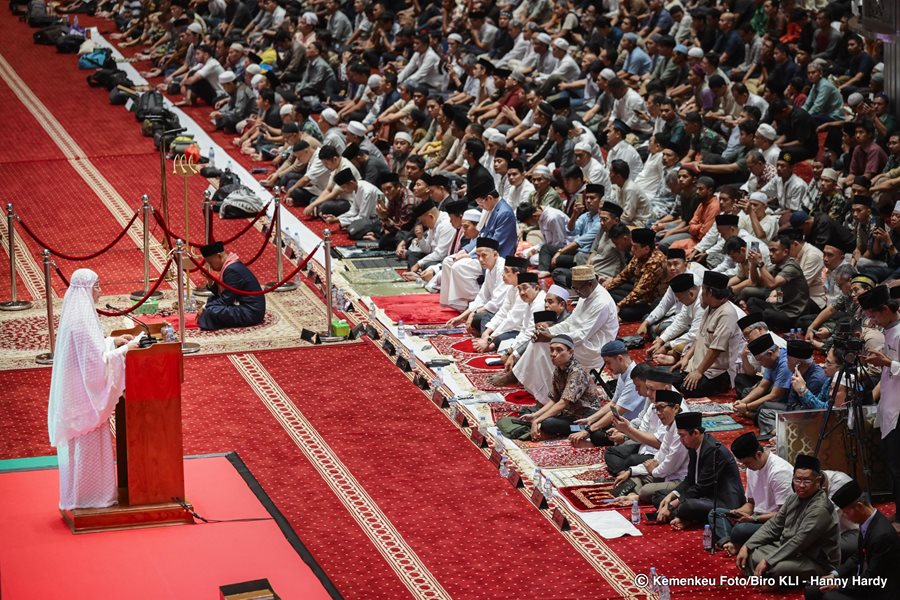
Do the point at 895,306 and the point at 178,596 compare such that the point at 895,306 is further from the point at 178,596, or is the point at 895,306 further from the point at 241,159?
the point at 241,159

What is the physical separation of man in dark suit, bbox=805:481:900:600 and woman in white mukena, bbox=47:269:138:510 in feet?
A: 11.8

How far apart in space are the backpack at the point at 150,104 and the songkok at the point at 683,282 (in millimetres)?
9235

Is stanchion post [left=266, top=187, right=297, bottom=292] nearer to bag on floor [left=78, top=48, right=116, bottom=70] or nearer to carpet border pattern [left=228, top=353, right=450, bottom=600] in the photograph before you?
carpet border pattern [left=228, top=353, right=450, bottom=600]

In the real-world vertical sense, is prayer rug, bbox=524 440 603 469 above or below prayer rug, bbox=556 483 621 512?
below

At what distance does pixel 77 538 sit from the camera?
25.7 feet

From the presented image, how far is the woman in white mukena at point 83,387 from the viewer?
777cm

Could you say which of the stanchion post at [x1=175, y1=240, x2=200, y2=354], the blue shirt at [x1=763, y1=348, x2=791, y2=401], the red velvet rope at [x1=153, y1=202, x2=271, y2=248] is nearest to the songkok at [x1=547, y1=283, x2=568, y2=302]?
the blue shirt at [x1=763, y1=348, x2=791, y2=401]

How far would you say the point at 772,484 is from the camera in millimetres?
8102

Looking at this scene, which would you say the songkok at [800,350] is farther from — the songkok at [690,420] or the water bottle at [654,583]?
the water bottle at [654,583]

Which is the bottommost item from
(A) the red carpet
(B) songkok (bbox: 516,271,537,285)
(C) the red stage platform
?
(A) the red carpet

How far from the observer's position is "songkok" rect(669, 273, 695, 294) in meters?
10.6

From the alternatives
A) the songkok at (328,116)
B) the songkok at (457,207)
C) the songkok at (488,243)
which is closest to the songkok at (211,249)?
the songkok at (488,243)

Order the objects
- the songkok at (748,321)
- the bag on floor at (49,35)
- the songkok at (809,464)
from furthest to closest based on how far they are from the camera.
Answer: the bag on floor at (49,35) < the songkok at (748,321) < the songkok at (809,464)

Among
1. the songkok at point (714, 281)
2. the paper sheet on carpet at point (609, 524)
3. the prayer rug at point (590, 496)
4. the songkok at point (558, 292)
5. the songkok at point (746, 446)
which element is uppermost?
the songkok at point (714, 281)
